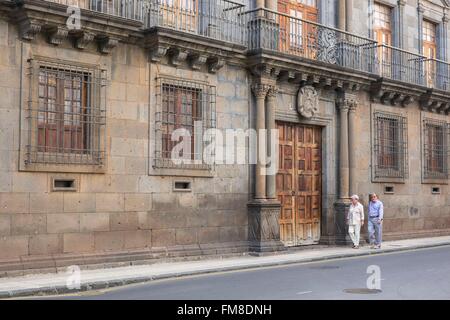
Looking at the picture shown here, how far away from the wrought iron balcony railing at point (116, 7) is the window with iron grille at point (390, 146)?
9.18 metres

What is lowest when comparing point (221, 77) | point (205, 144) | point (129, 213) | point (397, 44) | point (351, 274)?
point (351, 274)

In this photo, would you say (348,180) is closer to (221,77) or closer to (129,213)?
(221,77)

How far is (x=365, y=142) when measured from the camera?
21.0 meters

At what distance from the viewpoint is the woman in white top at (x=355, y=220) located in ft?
62.0

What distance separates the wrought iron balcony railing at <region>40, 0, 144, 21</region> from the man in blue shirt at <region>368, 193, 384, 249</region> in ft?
27.7

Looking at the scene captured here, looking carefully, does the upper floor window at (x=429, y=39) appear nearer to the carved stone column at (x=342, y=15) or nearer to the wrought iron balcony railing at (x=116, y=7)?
the carved stone column at (x=342, y=15)

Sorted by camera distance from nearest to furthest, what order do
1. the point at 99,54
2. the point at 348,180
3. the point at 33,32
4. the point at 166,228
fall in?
the point at 33,32 → the point at 99,54 → the point at 166,228 → the point at 348,180

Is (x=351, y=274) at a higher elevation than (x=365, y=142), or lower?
lower

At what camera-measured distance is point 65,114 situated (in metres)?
13.8

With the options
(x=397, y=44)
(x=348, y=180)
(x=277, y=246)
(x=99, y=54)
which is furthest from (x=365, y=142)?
(x=99, y=54)

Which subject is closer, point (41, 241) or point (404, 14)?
point (41, 241)

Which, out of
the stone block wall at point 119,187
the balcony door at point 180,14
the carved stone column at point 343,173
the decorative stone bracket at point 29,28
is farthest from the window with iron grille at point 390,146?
the decorative stone bracket at point 29,28

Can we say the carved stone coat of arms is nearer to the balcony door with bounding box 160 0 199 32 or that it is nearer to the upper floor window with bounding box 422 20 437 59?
the balcony door with bounding box 160 0 199 32

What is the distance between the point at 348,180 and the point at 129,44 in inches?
318
